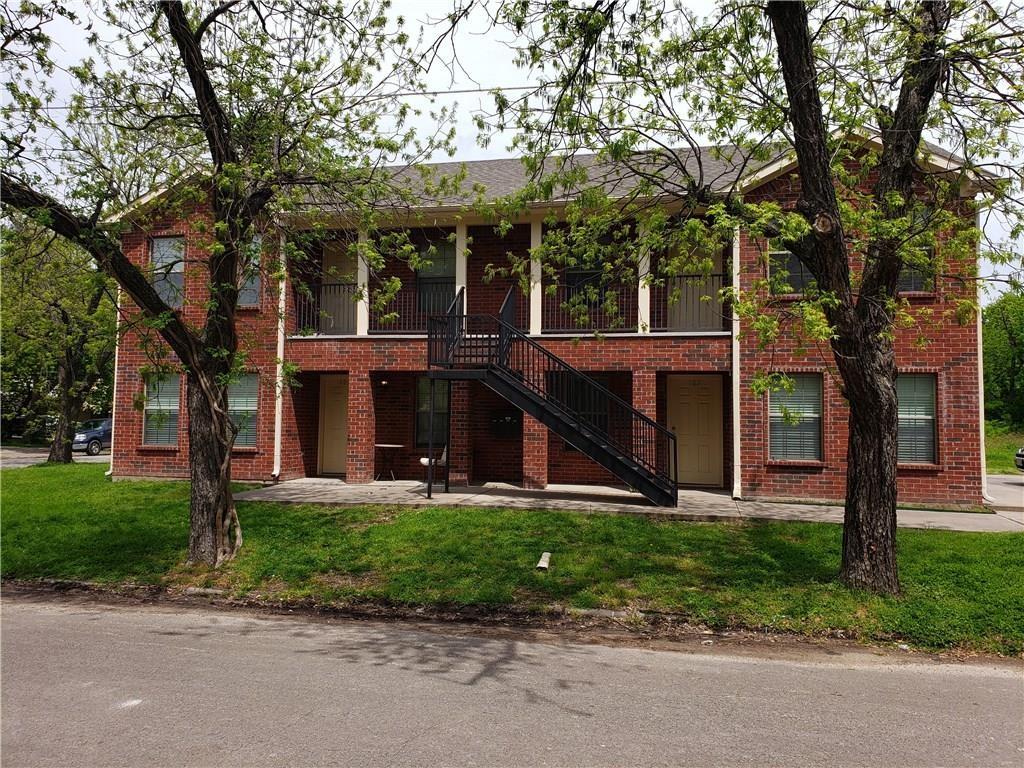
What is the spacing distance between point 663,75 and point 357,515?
23.8ft

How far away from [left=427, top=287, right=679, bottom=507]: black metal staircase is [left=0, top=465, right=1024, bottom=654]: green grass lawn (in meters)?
1.33

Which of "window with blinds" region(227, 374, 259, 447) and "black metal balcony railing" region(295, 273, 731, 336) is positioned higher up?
"black metal balcony railing" region(295, 273, 731, 336)

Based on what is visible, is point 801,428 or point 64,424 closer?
point 801,428

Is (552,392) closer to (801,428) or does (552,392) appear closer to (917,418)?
(801,428)

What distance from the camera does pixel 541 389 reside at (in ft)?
39.8

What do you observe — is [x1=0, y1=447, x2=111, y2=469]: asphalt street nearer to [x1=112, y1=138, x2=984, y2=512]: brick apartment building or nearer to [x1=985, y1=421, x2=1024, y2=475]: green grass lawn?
[x1=112, y1=138, x2=984, y2=512]: brick apartment building

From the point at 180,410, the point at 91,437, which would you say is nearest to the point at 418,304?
the point at 180,410

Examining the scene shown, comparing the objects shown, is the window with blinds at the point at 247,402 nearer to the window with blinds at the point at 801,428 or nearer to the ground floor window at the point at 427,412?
the ground floor window at the point at 427,412

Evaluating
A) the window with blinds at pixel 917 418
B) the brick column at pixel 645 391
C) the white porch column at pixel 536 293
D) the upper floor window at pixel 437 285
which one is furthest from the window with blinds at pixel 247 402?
the window with blinds at pixel 917 418

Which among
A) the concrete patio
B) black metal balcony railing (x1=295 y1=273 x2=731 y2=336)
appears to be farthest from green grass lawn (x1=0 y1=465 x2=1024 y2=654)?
black metal balcony railing (x1=295 y1=273 x2=731 y2=336)

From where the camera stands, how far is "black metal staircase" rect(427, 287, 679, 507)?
1065 cm

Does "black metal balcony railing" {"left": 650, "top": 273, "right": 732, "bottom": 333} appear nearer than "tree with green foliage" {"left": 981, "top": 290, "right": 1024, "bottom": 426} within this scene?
Yes

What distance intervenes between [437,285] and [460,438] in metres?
3.36

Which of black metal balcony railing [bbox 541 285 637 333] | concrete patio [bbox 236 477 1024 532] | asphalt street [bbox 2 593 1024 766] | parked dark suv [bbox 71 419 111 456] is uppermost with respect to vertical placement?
black metal balcony railing [bbox 541 285 637 333]
